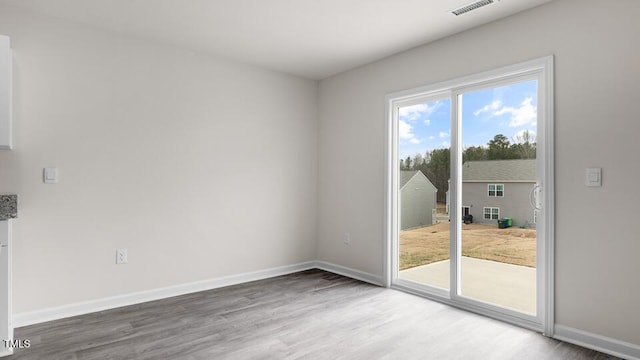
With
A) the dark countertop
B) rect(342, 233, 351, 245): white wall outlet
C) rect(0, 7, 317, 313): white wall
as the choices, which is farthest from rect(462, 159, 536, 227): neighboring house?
the dark countertop

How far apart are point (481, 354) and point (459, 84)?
7.54 feet

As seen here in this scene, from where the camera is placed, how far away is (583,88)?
2.61m

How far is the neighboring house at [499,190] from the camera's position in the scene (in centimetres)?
297

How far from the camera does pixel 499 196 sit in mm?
3150

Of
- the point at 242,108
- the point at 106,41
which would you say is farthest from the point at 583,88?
the point at 106,41

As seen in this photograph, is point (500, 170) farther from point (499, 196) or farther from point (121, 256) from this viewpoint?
point (121, 256)

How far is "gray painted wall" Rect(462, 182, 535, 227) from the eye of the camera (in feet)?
9.75

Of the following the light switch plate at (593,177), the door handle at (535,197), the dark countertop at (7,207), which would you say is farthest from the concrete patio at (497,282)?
the dark countertop at (7,207)

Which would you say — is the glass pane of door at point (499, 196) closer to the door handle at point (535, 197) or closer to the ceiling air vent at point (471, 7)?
the door handle at point (535, 197)

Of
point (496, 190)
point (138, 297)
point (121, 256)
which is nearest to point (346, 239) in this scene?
point (496, 190)

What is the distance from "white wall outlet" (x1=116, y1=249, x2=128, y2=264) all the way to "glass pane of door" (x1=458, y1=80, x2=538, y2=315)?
3.20 meters

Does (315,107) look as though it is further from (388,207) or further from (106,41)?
(106,41)

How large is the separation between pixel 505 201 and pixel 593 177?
68 centimetres

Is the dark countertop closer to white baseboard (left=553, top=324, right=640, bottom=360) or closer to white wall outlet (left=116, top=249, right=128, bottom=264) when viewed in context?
white wall outlet (left=116, top=249, right=128, bottom=264)
